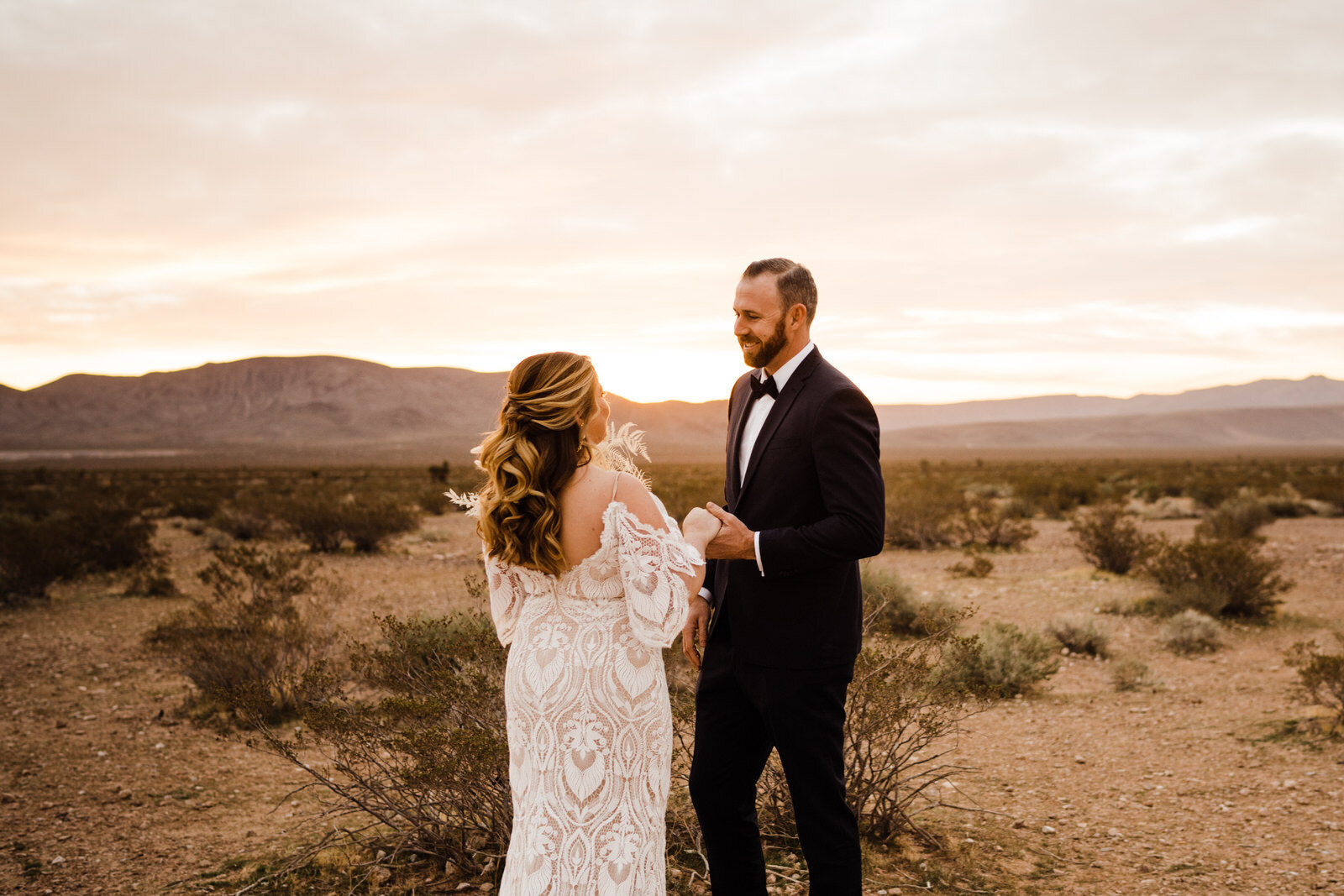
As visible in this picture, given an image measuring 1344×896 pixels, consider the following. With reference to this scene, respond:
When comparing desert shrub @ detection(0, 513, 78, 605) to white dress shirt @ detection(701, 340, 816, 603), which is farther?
desert shrub @ detection(0, 513, 78, 605)

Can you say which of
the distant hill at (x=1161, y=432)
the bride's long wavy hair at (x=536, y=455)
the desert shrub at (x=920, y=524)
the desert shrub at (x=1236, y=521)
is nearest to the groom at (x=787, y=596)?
the bride's long wavy hair at (x=536, y=455)

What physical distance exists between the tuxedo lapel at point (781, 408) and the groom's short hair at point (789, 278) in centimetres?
18

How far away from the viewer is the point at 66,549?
484 inches

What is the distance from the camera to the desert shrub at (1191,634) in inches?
341

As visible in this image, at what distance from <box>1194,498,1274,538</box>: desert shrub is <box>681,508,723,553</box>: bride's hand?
15.2 metres

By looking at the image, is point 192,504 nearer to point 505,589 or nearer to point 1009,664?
point 1009,664

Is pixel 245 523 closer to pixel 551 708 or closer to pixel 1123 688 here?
pixel 1123 688

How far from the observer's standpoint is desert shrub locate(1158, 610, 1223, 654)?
866 cm

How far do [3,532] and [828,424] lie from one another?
47.0 ft

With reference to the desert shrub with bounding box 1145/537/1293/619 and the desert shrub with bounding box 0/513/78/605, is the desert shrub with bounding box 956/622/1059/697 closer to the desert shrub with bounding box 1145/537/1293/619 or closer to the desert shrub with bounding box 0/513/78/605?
the desert shrub with bounding box 1145/537/1293/619

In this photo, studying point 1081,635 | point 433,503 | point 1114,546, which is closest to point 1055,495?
point 1114,546

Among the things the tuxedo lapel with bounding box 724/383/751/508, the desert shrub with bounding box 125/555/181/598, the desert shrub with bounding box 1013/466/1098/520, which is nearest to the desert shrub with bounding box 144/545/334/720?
the desert shrub with bounding box 125/555/181/598

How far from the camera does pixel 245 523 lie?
18109 mm

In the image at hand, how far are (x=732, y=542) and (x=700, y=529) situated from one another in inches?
4.3
